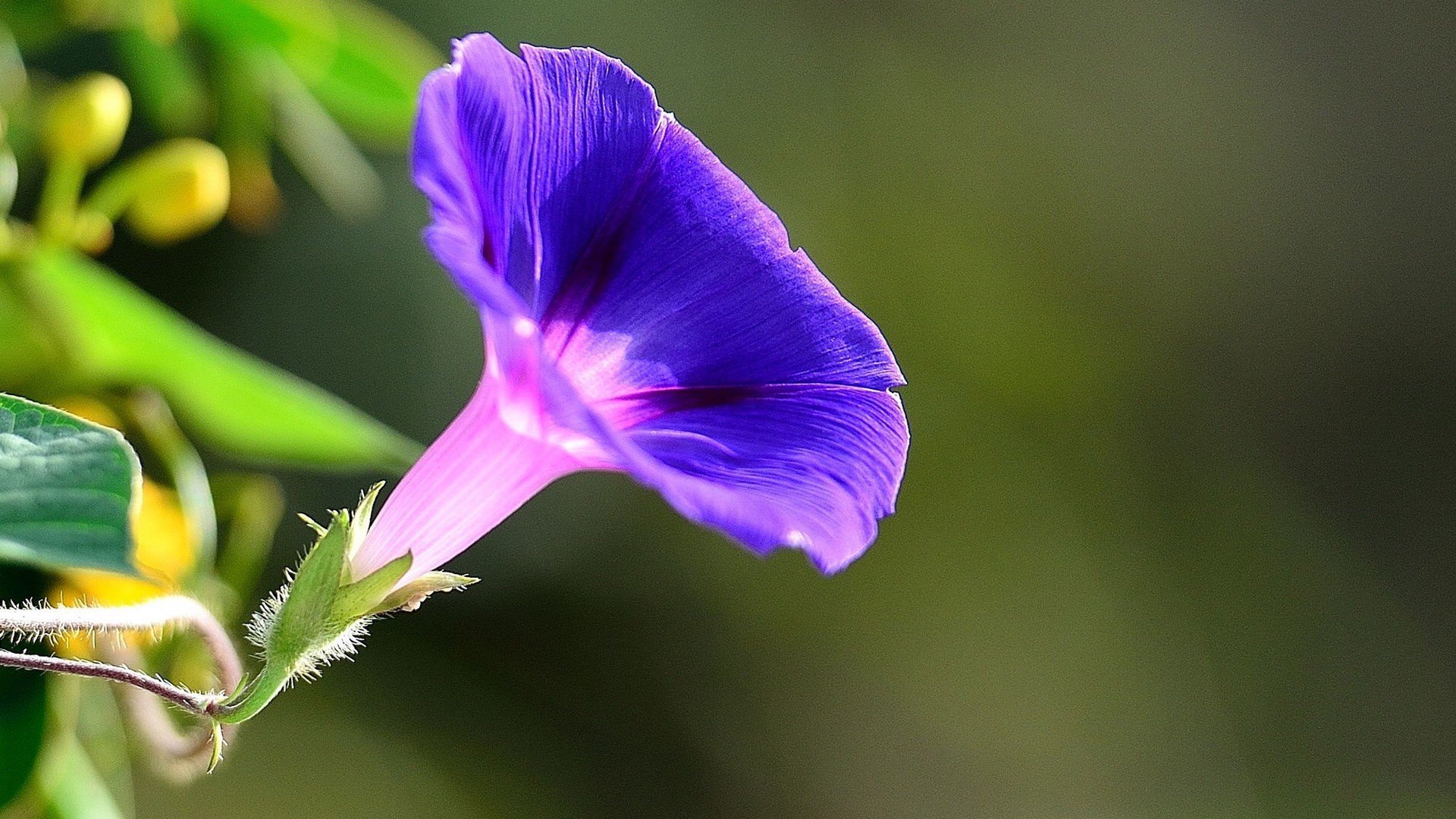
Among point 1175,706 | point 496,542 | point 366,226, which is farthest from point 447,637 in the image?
point 1175,706

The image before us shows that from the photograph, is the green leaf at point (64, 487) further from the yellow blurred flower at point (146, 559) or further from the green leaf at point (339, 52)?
the green leaf at point (339, 52)

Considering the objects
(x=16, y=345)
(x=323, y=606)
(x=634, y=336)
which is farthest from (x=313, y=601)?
(x=16, y=345)

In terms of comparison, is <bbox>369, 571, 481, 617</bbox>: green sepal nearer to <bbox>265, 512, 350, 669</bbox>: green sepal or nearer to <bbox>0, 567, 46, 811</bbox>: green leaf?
<bbox>265, 512, 350, 669</bbox>: green sepal

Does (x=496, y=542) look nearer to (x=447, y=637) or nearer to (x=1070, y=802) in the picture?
(x=447, y=637)

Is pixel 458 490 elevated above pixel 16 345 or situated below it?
above

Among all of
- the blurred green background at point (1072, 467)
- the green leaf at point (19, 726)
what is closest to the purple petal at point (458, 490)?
the green leaf at point (19, 726)

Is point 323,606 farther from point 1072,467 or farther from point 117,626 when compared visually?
point 1072,467

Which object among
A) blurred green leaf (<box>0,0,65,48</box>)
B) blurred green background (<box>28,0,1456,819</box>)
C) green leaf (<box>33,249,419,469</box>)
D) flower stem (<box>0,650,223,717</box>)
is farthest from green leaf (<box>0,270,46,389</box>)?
blurred green background (<box>28,0,1456,819</box>)
